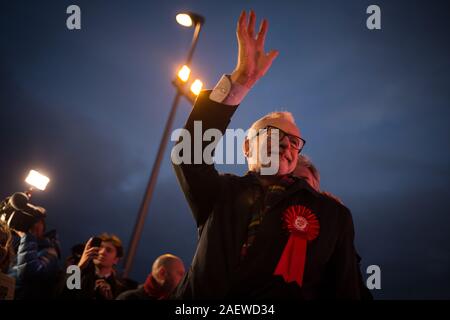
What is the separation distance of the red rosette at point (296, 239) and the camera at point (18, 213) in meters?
3.27

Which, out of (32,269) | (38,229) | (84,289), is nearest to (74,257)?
(84,289)

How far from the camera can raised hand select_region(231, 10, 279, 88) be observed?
158 cm

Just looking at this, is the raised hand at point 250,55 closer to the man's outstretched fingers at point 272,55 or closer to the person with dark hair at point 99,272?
the man's outstretched fingers at point 272,55

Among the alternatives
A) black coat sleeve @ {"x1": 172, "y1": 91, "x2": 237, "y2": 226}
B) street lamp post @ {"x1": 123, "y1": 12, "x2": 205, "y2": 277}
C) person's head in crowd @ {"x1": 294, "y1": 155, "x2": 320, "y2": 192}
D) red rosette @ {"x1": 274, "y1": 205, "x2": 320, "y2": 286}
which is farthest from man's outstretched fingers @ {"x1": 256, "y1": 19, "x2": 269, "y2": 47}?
street lamp post @ {"x1": 123, "y1": 12, "x2": 205, "y2": 277}

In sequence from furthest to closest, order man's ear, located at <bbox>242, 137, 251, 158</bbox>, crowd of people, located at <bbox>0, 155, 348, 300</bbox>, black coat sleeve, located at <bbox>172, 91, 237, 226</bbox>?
crowd of people, located at <bbox>0, 155, 348, 300</bbox>, man's ear, located at <bbox>242, 137, 251, 158</bbox>, black coat sleeve, located at <bbox>172, 91, 237, 226</bbox>

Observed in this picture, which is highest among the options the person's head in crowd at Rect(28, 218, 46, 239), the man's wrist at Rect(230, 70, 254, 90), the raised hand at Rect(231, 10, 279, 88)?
the raised hand at Rect(231, 10, 279, 88)

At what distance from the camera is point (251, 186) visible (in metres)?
1.73

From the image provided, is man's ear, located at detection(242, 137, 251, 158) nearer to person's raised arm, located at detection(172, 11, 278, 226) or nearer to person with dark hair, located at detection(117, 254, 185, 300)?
person's raised arm, located at detection(172, 11, 278, 226)

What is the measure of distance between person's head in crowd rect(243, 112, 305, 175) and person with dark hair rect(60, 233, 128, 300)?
235cm

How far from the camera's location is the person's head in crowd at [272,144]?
71.4 inches

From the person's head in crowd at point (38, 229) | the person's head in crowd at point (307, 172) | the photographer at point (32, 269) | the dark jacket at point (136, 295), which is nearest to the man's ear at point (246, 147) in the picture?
the person's head in crowd at point (307, 172)

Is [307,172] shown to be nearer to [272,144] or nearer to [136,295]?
[272,144]
